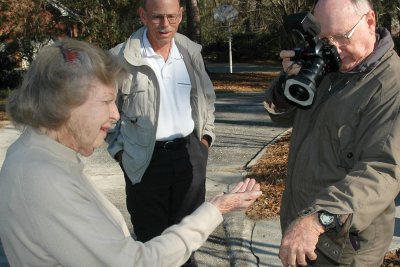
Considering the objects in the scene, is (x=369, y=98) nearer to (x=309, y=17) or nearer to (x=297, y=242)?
(x=309, y=17)

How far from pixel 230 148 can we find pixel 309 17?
6.88m

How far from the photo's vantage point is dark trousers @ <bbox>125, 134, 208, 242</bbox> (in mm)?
3818

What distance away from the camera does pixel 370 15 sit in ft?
8.36

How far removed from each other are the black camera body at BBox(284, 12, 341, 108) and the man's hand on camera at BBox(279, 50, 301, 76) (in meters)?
0.06

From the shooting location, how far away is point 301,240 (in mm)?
2117

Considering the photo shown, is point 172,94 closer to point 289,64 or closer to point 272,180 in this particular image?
point 289,64

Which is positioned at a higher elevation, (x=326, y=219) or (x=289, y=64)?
(x=289, y=64)

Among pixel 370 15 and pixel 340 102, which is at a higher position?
pixel 370 15

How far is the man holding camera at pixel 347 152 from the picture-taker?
2164 mm

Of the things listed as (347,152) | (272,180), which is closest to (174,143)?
(347,152)

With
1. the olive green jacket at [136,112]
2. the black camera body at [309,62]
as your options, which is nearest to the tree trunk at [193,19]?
the olive green jacket at [136,112]

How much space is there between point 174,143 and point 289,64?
123 centimetres

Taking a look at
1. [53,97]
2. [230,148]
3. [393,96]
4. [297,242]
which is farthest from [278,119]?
[230,148]

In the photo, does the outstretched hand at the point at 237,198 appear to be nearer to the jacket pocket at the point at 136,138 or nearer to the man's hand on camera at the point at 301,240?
the man's hand on camera at the point at 301,240
